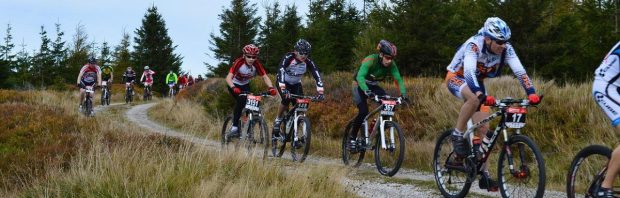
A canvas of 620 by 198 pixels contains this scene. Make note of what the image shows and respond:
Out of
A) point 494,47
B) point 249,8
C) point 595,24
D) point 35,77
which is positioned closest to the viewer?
point 494,47

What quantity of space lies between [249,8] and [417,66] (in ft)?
83.5

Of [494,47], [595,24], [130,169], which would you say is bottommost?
[130,169]

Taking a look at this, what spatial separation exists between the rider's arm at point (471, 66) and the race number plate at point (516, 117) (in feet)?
1.25

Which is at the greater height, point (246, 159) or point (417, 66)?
point (417, 66)

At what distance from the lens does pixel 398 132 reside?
7.64 m

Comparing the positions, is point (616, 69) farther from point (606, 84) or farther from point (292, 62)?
point (292, 62)

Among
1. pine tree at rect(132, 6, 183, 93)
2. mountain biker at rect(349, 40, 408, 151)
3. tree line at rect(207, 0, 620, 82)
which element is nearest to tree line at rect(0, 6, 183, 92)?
pine tree at rect(132, 6, 183, 93)

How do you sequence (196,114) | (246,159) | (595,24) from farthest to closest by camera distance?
(595,24)
(196,114)
(246,159)

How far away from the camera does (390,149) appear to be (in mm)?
7816

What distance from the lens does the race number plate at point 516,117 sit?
4855mm

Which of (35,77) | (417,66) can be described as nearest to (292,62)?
(417,66)

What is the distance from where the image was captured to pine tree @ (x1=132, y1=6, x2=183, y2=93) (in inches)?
1912

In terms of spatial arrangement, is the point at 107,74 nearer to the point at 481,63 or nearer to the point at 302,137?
the point at 302,137

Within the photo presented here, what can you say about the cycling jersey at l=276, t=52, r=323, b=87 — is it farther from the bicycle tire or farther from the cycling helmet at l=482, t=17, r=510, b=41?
the cycling helmet at l=482, t=17, r=510, b=41
